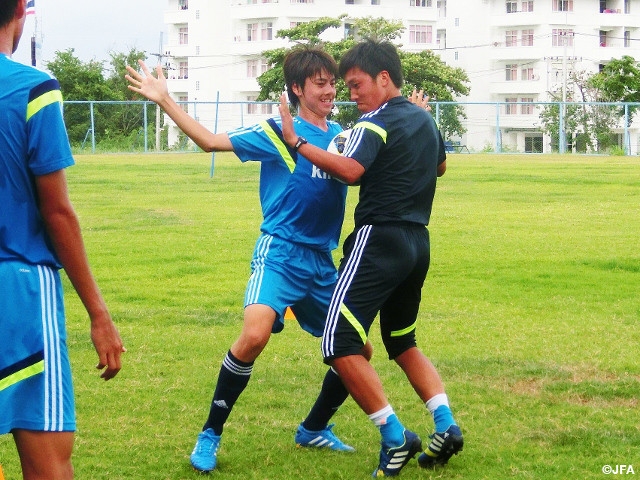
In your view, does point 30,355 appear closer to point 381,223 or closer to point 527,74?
point 381,223

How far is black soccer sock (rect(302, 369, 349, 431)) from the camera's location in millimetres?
5652

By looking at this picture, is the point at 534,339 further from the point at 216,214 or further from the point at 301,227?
the point at 216,214

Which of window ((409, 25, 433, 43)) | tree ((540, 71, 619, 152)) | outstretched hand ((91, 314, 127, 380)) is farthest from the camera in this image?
window ((409, 25, 433, 43))

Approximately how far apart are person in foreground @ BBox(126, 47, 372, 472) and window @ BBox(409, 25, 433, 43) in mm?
82138

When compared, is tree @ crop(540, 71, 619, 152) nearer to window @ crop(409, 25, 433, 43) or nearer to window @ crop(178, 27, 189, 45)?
window @ crop(409, 25, 433, 43)

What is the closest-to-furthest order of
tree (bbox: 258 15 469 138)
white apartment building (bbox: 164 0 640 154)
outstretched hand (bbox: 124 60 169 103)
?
outstretched hand (bbox: 124 60 169 103)
tree (bbox: 258 15 469 138)
white apartment building (bbox: 164 0 640 154)

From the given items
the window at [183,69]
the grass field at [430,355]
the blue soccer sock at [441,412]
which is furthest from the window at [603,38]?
the blue soccer sock at [441,412]

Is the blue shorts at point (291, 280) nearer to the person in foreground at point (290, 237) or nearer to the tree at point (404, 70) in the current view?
→ the person in foreground at point (290, 237)

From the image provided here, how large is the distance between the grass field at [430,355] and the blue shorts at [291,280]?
30.5 inches

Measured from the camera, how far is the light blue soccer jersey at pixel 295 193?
5.52 meters

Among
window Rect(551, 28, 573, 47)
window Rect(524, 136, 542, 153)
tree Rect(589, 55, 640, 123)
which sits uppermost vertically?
window Rect(551, 28, 573, 47)

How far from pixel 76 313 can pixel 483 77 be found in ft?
248

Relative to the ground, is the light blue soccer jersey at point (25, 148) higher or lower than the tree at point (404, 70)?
lower

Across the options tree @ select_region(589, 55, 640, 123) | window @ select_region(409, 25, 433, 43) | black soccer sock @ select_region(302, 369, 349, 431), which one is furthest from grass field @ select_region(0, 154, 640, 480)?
window @ select_region(409, 25, 433, 43)
